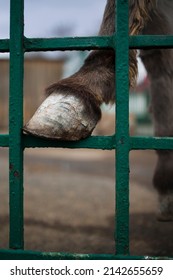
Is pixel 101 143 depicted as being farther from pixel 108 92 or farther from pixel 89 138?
pixel 108 92

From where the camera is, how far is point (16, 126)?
158 cm

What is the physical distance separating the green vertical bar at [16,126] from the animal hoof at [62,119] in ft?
0.29

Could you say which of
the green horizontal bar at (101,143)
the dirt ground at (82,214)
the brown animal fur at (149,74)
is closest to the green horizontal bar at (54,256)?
the green horizontal bar at (101,143)

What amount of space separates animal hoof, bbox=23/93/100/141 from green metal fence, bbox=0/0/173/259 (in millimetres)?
62

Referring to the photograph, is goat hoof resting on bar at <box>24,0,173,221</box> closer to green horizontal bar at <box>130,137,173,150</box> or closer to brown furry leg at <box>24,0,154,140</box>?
brown furry leg at <box>24,0,154,140</box>

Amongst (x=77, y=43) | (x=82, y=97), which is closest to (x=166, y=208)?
(x=82, y=97)

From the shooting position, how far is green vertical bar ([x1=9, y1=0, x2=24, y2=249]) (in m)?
1.57

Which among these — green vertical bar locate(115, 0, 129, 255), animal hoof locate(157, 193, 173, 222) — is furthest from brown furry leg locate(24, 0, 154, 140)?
animal hoof locate(157, 193, 173, 222)

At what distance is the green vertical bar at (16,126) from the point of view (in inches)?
61.7

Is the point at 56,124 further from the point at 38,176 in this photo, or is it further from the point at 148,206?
the point at 38,176

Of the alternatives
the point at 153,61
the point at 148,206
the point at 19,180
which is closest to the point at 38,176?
the point at 148,206

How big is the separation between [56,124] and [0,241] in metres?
1.37

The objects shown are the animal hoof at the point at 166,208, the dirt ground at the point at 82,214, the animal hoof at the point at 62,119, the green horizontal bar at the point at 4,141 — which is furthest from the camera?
the dirt ground at the point at 82,214

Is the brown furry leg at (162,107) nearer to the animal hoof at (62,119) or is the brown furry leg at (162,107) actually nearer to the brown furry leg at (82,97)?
the brown furry leg at (82,97)
